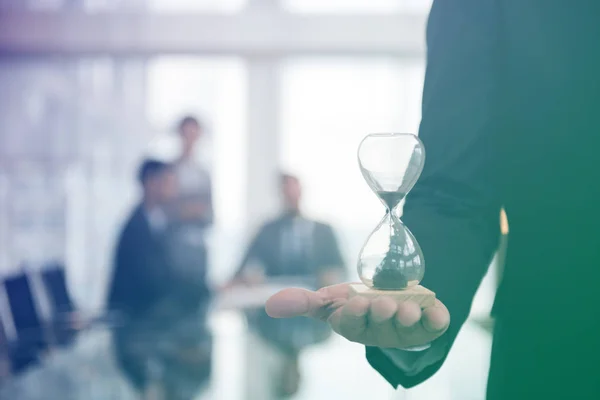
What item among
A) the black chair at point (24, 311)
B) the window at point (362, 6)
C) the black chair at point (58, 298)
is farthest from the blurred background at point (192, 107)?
the black chair at point (24, 311)

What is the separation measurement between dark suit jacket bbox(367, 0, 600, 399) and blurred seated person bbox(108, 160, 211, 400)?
62 cm

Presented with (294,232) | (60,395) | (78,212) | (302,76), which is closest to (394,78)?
(302,76)

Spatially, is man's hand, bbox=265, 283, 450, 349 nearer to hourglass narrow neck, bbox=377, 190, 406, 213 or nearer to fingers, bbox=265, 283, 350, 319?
fingers, bbox=265, 283, 350, 319

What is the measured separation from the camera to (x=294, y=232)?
370cm

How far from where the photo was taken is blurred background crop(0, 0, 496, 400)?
4910 millimetres

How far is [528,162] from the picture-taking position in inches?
28.0

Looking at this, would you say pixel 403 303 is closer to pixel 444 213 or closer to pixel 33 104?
pixel 444 213

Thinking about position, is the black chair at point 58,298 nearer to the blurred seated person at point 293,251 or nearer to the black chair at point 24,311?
the black chair at point 24,311

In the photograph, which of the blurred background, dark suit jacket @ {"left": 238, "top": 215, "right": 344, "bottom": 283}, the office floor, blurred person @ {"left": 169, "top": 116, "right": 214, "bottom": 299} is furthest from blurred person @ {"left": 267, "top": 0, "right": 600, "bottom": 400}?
the blurred background

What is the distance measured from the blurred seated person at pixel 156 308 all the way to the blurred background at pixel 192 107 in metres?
1.37

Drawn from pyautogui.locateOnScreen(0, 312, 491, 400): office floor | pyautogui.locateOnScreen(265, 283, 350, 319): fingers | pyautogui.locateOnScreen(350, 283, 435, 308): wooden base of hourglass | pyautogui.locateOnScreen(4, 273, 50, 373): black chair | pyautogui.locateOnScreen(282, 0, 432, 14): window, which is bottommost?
pyautogui.locateOnScreen(4, 273, 50, 373): black chair

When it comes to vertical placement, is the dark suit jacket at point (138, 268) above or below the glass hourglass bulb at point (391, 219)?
below

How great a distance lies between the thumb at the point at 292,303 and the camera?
517 millimetres

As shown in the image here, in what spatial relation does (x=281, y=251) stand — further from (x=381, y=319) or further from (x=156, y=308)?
(x=381, y=319)
